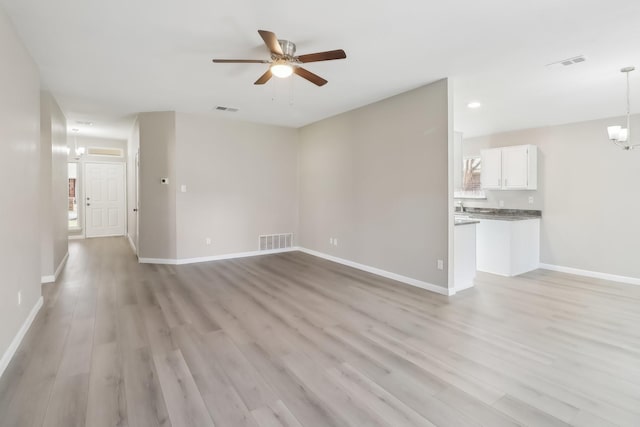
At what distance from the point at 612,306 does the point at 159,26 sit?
18.3 feet

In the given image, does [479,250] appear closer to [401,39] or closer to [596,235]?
[596,235]

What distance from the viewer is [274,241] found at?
6.79 metres

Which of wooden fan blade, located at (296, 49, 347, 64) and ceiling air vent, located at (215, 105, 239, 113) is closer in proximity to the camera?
wooden fan blade, located at (296, 49, 347, 64)

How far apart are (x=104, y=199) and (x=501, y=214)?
9722 mm

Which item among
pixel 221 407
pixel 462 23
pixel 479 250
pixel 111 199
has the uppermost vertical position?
pixel 462 23

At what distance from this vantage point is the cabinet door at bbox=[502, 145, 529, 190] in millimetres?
5680

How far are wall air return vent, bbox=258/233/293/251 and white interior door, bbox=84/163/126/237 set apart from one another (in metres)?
4.93

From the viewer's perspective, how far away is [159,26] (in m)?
2.71

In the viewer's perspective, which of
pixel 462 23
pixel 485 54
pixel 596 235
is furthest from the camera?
pixel 596 235

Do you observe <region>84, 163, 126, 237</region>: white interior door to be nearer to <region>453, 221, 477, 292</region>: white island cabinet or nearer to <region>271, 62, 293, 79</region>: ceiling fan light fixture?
<region>271, 62, 293, 79</region>: ceiling fan light fixture

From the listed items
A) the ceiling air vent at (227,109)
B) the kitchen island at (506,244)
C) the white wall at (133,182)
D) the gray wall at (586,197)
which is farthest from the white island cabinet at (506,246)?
the white wall at (133,182)

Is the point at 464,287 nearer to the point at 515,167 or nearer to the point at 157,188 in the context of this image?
the point at 515,167

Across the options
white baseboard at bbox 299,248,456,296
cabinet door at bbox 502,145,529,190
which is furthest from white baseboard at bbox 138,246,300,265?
cabinet door at bbox 502,145,529,190

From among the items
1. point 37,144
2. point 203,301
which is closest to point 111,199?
point 37,144
